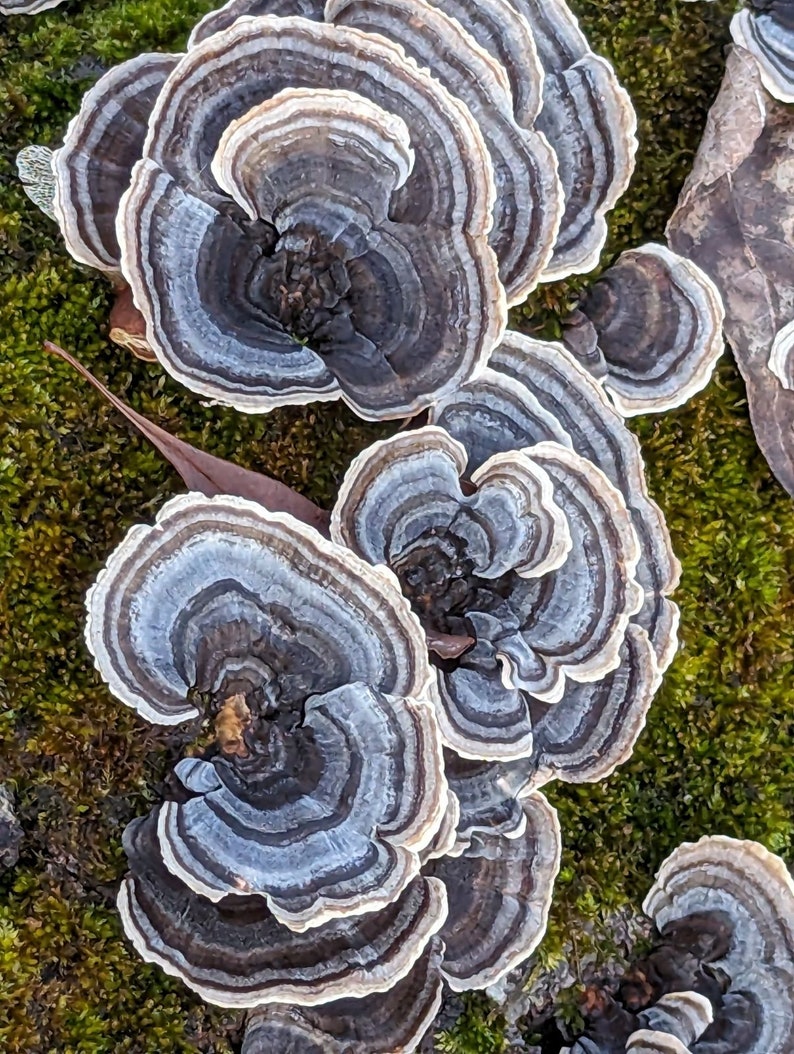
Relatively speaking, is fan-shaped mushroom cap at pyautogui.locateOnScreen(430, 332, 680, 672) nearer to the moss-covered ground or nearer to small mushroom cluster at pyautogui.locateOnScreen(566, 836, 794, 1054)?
the moss-covered ground

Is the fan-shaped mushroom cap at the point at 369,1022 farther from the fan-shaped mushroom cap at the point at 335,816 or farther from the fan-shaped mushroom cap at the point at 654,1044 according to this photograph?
the fan-shaped mushroom cap at the point at 654,1044

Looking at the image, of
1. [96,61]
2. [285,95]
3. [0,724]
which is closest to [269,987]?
[0,724]

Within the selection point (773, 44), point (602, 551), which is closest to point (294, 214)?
point (602, 551)

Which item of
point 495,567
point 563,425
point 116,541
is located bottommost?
point 116,541

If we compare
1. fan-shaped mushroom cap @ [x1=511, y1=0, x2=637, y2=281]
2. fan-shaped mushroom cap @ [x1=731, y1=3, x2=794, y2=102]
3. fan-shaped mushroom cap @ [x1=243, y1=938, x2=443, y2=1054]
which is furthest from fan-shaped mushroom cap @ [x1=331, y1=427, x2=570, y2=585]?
fan-shaped mushroom cap @ [x1=731, y1=3, x2=794, y2=102]

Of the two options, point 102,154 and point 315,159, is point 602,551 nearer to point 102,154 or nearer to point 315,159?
point 315,159

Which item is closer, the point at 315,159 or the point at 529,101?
the point at 315,159
